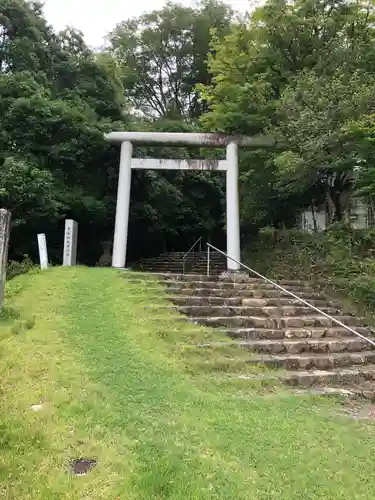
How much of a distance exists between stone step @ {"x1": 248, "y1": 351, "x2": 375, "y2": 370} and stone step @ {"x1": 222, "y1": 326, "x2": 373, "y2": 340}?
53 cm

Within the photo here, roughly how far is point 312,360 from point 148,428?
10.9 feet

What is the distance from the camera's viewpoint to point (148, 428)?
3.83m

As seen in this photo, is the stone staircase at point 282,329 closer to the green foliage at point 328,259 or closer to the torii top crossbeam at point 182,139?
the green foliage at point 328,259

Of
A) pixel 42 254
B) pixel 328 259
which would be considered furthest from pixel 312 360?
pixel 42 254

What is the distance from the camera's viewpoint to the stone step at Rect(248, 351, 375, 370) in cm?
625

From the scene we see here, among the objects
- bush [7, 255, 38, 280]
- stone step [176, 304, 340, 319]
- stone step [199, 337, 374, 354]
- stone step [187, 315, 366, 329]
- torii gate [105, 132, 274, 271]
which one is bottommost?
stone step [199, 337, 374, 354]

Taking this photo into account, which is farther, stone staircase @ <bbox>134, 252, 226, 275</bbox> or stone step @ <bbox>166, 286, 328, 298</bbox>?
stone staircase @ <bbox>134, 252, 226, 275</bbox>

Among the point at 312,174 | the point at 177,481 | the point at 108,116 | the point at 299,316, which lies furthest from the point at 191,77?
the point at 177,481

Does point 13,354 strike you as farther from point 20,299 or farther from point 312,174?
point 312,174

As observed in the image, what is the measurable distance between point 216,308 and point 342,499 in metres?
4.86

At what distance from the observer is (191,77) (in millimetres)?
27047

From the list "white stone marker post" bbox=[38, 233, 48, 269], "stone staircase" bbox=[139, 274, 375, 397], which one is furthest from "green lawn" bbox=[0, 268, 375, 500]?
"white stone marker post" bbox=[38, 233, 48, 269]

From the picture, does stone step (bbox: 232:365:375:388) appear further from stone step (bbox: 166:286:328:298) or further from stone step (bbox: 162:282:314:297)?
stone step (bbox: 162:282:314:297)

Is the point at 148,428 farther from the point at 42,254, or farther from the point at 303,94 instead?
the point at 303,94
